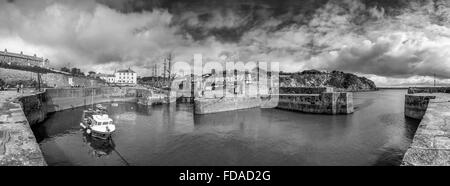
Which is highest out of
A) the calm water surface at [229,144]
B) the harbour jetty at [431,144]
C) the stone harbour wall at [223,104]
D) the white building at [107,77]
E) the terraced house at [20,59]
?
the terraced house at [20,59]

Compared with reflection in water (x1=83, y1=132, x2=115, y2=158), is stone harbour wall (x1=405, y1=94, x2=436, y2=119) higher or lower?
higher

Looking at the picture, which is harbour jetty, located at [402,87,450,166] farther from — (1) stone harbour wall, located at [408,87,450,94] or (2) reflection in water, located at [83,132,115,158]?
(1) stone harbour wall, located at [408,87,450,94]

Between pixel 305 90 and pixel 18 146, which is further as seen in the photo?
pixel 305 90

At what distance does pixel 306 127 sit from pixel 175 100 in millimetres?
51584

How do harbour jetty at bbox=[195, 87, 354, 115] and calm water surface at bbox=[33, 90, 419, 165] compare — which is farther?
harbour jetty at bbox=[195, 87, 354, 115]

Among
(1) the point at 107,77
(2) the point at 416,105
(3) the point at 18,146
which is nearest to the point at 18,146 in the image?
(3) the point at 18,146

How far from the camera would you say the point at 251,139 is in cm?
2753

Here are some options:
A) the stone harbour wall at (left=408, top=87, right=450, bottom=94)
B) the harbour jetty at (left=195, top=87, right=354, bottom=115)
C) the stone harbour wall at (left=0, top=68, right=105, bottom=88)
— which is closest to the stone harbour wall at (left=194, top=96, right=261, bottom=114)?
the harbour jetty at (left=195, top=87, right=354, bottom=115)

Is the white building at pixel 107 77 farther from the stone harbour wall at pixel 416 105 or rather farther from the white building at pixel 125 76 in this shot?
the stone harbour wall at pixel 416 105

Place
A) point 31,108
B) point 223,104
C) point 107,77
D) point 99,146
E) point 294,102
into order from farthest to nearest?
point 107,77 < point 294,102 < point 223,104 < point 31,108 < point 99,146

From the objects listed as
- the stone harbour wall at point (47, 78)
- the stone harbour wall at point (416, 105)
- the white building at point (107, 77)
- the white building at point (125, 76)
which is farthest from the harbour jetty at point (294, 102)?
the white building at point (107, 77)

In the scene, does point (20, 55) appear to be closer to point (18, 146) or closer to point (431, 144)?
point (18, 146)
